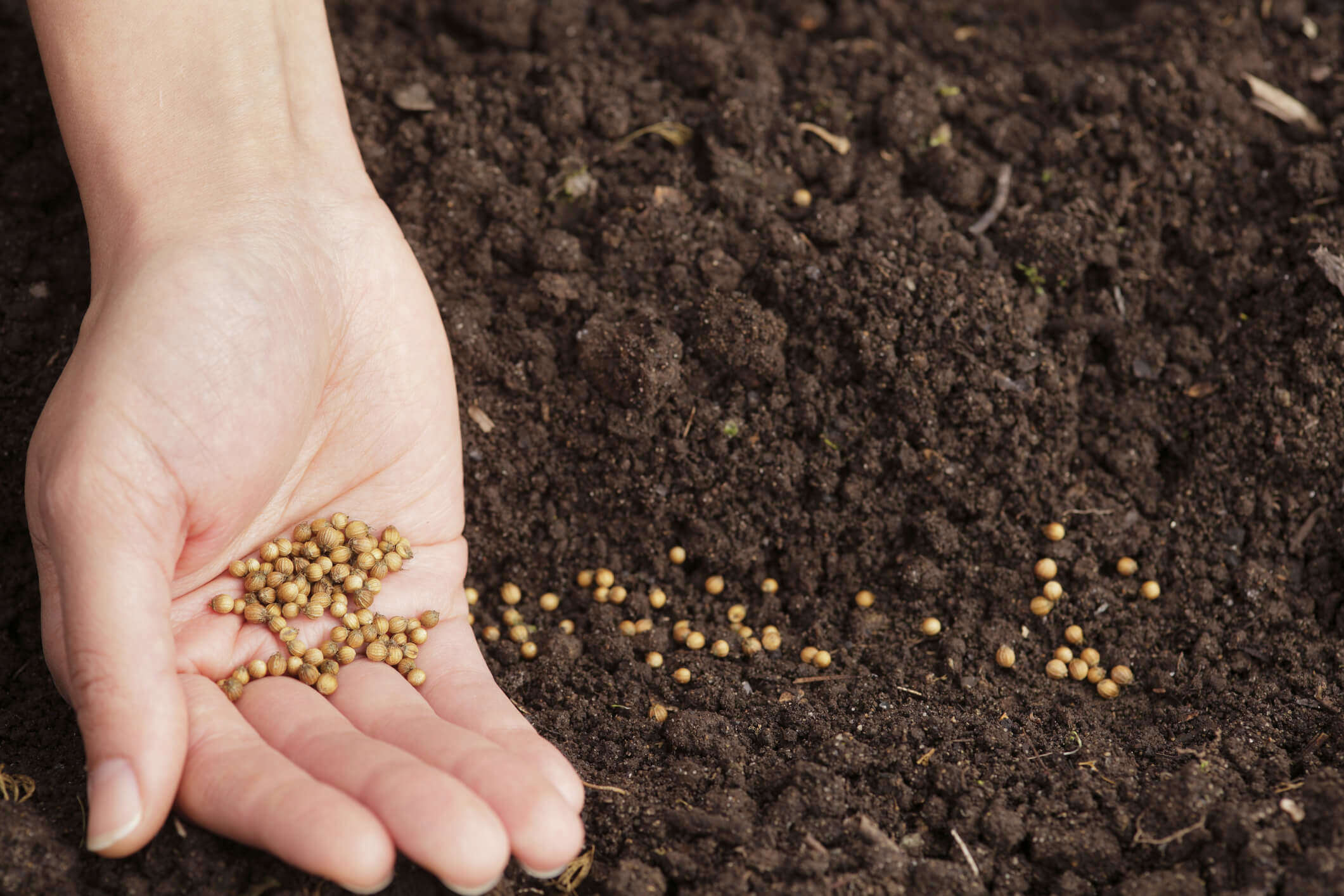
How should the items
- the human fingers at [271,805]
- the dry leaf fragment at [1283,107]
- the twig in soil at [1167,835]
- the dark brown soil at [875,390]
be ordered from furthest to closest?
1. the dry leaf fragment at [1283,107]
2. the dark brown soil at [875,390]
3. the twig in soil at [1167,835]
4. the human fingers at [271,805]

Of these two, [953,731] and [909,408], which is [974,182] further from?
[953,731]

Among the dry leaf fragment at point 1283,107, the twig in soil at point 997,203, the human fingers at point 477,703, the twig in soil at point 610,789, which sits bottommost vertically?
the twig in soil at point 610,789

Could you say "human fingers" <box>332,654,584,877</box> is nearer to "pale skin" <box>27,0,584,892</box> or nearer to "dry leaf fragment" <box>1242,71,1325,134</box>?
"pale skin" <box>27,0,584,892</box>

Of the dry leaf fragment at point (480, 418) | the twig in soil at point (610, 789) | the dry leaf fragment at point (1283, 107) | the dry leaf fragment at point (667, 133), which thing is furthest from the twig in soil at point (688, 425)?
the dry leaf fragment at point (1283, 107)

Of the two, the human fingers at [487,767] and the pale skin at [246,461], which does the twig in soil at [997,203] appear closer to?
the pale skin at [246,461]

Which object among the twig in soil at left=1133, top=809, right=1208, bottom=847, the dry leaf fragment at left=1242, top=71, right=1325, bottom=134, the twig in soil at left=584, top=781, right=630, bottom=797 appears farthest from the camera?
the dry leaf fragment at left=1242, top=71, right=1325, bottom=134

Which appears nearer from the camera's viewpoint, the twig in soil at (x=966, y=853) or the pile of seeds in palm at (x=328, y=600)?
the twig in soil at (x=966, y=853)

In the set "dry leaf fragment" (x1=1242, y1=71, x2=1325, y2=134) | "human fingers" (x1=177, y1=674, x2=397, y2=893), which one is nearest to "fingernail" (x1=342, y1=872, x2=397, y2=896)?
"human fingers" (x1=177, y1=674, x2=397, y2=893)
